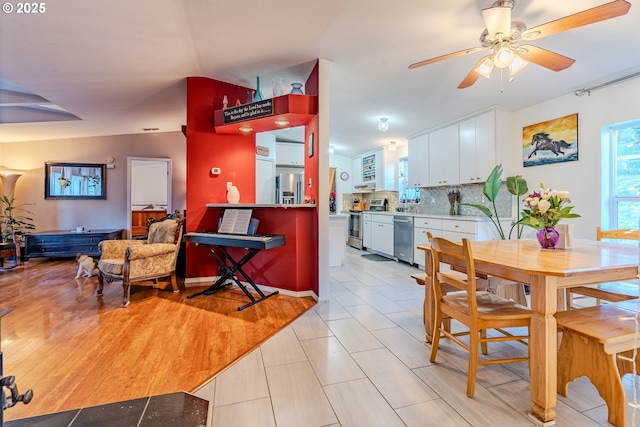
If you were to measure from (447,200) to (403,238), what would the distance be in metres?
1.08

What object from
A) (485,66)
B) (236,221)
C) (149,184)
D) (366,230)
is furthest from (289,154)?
(485,66)

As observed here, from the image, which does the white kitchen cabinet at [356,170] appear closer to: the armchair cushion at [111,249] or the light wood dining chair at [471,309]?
the armchair cushion at [111,249]

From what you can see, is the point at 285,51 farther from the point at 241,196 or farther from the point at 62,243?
the point at 62,243

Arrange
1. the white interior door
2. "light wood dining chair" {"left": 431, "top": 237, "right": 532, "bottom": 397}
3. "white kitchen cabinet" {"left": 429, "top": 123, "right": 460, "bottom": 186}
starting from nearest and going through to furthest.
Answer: "light wood dining chair" {"left": 431, "top": 237, "right": 532, "bottom": 397} < "white kitchen cabinet" {"left": 429, "top": 123, "right": 460, "bottom": 186} < the white interior door

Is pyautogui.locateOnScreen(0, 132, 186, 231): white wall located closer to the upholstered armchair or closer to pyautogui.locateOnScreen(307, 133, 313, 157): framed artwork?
the upholstered armchair

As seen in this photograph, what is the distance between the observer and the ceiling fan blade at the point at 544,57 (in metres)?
1.96

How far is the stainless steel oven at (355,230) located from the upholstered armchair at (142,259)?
4.30 metres

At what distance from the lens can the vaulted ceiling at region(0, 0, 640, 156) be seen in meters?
2.21

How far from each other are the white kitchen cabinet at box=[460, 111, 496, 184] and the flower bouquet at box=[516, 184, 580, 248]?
229 centimetres

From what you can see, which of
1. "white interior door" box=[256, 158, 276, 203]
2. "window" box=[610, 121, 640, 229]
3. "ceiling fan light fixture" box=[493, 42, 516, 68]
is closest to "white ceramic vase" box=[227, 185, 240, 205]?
"white interior door" box=[256, 158, 276, 203]

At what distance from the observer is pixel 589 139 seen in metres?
3.36

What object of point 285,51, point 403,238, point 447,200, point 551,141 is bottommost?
point 403,238

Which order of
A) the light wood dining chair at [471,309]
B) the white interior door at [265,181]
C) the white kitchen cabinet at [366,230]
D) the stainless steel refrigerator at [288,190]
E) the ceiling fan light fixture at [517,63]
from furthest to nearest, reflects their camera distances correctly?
the white kitchen cabinet at [366,230] < the stainless steel refrigerator at [288,190] < the white interior door at [265,181] < the ceiling fan light fixture at [517,63] < the light wood dining chair at [471,309]

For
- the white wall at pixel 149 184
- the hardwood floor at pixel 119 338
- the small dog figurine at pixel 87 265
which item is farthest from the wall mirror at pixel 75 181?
the hardwood floor at pixel 119 338
